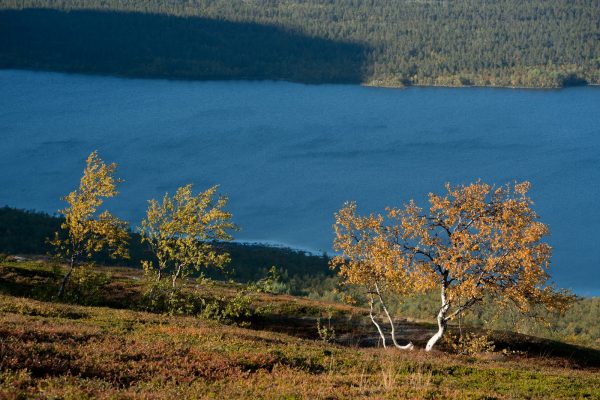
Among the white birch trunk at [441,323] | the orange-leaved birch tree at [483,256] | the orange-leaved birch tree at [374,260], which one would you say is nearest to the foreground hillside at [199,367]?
the white birch trunk at [441,323]

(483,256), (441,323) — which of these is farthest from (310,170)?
(483,256)

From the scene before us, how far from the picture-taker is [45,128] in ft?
656

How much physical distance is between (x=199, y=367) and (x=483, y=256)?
651 inches

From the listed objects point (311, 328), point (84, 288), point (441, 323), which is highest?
point (84, 288)

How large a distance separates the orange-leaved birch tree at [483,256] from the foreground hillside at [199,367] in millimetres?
3074

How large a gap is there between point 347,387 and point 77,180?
456ft

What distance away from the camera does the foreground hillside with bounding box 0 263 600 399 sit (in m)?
17.2

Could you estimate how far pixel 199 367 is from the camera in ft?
64.2

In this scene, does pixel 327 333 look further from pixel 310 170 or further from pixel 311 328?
pixel 310 170

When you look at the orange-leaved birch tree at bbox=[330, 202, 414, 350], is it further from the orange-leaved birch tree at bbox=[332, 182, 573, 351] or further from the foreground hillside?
the foreground hillside

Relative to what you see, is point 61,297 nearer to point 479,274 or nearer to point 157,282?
point 157,282

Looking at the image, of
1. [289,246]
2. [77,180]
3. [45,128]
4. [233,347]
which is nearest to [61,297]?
[233,347]

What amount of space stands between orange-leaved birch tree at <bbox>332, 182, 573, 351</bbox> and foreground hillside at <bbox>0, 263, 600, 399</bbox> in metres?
3.07

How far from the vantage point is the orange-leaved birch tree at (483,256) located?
99.3ft
